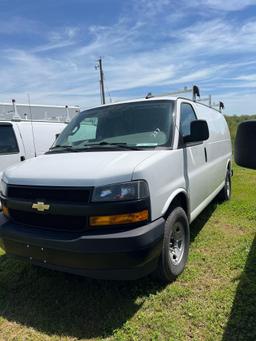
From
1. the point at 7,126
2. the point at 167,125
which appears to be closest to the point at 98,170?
the point at 167,125

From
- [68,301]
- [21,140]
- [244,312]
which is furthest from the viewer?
[21,140]

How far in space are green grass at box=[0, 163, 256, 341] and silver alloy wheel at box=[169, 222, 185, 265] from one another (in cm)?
23

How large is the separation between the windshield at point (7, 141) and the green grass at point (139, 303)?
2.71 metres

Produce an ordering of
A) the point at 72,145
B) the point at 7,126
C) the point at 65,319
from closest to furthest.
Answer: the point at 65,319
the point at 72,145
the point at 7,126

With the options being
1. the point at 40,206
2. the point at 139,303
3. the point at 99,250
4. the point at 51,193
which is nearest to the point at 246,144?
the point at 99,250

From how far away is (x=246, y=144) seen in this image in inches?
73.7

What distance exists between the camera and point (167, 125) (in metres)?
3.99

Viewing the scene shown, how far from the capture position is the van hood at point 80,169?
118 inches

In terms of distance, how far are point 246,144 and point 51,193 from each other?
1921mm

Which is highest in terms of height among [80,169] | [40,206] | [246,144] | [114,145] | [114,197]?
[246,144]

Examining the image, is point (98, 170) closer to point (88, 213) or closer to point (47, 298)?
point (88, 213)

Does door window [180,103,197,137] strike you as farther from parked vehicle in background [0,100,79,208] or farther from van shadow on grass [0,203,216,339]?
parked vehicle in background [0,100,79,208]

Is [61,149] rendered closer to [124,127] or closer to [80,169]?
[124,127]

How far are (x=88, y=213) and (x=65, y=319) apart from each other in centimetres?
108
